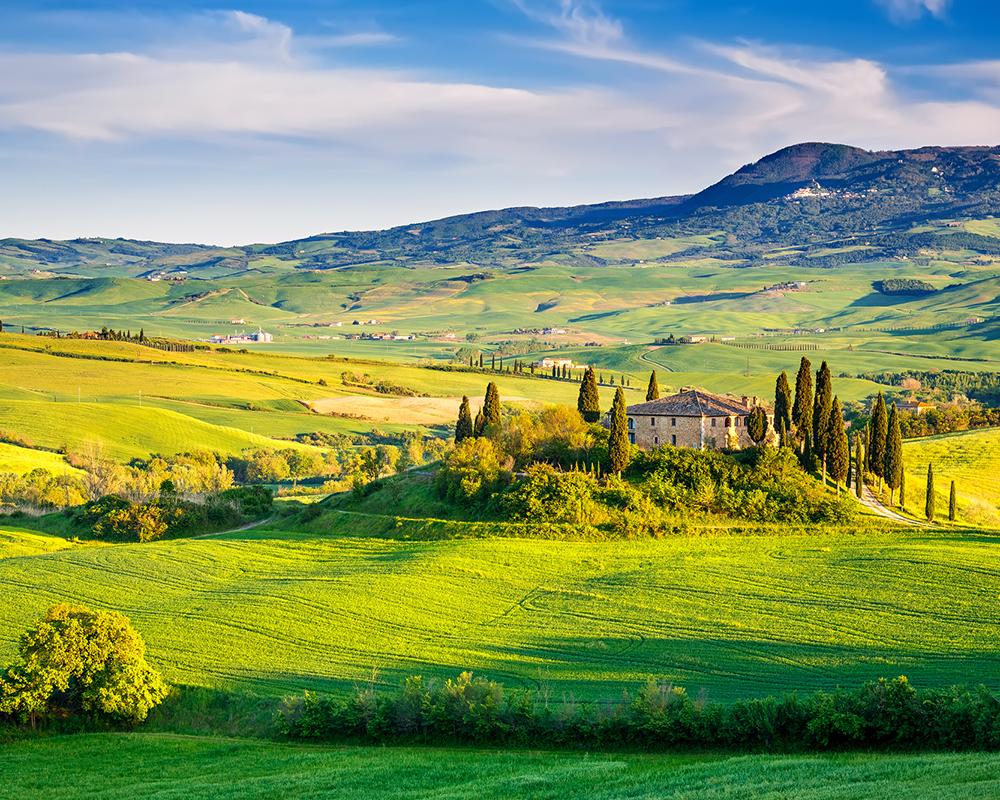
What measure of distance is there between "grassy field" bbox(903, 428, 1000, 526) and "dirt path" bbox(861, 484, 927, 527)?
235 centimetres

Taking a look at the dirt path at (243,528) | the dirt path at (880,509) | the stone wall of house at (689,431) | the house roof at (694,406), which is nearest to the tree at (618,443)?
the house roof at (694,406)

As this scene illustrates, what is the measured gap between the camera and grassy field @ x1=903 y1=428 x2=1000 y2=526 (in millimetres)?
83812

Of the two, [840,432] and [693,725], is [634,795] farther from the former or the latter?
[840,432]

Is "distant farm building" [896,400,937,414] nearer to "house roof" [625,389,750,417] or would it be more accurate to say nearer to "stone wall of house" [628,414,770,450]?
"house roof" [625,389,750,417]

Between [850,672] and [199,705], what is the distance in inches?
993

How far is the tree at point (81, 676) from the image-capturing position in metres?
45.4

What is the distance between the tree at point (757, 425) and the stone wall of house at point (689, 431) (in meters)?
2.47

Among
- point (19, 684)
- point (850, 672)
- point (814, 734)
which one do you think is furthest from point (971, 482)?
point (19, 684)

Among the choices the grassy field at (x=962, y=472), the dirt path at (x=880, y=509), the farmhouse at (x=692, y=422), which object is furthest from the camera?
the farmhouse at (x=692, y=422)

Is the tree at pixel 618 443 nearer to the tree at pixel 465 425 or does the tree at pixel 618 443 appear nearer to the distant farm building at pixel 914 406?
the tree at pixel 465 425

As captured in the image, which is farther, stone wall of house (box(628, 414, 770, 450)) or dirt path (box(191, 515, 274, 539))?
stone wall of house (box(628, 414, 770, 450))

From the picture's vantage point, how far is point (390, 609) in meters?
59.9

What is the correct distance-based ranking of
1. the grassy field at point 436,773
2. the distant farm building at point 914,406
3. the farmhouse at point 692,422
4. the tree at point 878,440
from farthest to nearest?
the distant farm building at point 914,406 < the farmhouse at point 692,422 < the tree at point 878,440 < the grassy field at point 436,773

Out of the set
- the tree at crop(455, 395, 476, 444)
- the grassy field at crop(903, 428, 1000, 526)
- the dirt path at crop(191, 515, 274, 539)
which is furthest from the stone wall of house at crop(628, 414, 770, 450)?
the dirt path at crop(191, 515, 274, 539)
